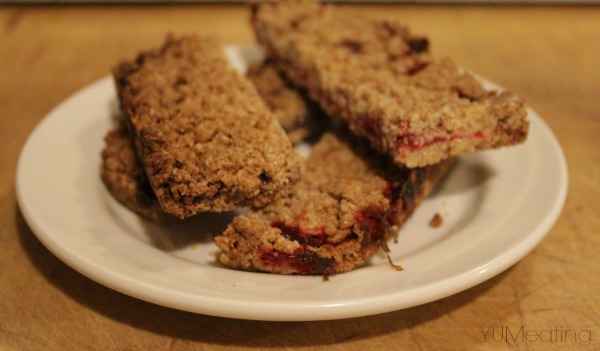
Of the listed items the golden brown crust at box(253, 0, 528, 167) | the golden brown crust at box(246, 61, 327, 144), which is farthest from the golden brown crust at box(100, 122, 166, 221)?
the golden brown crust at box(253, 0, 528, 167)

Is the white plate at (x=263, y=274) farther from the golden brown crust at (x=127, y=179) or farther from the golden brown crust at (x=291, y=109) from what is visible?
the golden brown crust at (x=291, y=109)

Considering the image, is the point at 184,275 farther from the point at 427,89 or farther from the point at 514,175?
the point at 514,175

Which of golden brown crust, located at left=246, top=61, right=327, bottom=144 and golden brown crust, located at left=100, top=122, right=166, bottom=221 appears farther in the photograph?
golden brown crust, located at left=246, top=61, right=327, bottom=144

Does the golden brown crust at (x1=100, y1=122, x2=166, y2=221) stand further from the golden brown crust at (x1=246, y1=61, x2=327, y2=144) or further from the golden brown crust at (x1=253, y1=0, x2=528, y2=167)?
the golden brown crust at (x1=253, y1=0, x2=528, y2=167)

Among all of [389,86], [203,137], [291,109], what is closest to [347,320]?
[203,137]

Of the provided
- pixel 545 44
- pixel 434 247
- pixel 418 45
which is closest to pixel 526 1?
pixel 545 44
